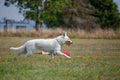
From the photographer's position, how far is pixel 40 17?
55.0 meters

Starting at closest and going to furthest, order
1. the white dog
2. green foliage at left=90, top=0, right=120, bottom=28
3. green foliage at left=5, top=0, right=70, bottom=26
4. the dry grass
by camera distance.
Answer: the white dog, the dry grass, green foliage at left=5, top=0, right=70, bottom=26, green foliage at left=90, top=0, right=120, bottom=28

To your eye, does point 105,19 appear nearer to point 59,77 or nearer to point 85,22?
point 85,22

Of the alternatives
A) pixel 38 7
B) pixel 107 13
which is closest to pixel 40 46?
pixel 38 7

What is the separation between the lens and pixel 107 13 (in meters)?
62.8

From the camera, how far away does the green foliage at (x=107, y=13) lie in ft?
206

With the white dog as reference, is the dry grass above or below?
below

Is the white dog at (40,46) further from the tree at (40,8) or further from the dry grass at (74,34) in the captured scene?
the tree at (40,8)

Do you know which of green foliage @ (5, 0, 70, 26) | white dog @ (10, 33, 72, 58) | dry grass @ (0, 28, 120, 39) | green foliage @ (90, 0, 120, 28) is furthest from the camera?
green foliage @ (90, 0, 120, 28)

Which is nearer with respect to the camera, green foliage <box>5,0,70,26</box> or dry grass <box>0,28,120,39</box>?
dry grass <box>0,28,120,39</box>

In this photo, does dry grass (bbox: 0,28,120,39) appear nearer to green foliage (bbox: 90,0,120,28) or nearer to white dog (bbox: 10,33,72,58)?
green foliage (bbox: 90,0,120,28)

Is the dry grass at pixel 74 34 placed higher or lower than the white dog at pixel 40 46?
lower

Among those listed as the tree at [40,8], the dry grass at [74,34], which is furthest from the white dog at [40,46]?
the tree at [40,8]

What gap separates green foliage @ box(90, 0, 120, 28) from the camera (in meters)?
62.8

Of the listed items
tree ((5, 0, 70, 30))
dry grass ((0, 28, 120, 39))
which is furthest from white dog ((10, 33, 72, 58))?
tree ((5, 0, 70, 30))
